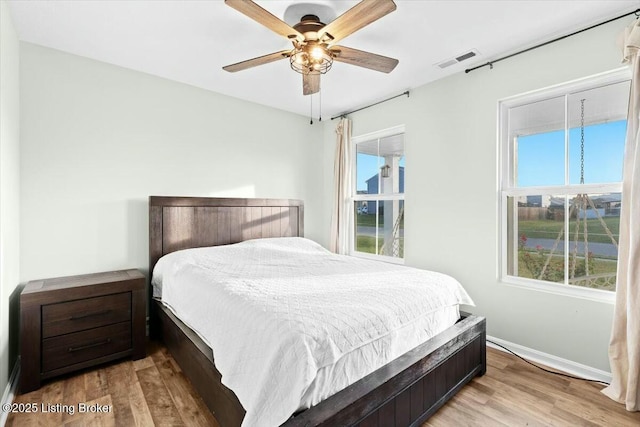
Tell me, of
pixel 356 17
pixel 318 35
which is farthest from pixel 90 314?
pixel 356 17

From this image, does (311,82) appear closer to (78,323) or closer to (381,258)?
(381,258)

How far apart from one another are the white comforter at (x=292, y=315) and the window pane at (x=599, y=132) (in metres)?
1.39

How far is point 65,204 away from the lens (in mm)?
2561

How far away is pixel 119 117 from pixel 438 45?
9.35 ft

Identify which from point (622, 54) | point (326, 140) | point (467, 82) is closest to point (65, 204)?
point (326, 140)

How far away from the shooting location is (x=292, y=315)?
1425mm

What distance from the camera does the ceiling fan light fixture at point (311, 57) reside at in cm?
197

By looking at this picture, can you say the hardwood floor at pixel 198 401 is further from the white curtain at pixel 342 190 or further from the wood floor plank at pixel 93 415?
the white curtain at pixel 342 190

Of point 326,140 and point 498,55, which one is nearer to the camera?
point 498,55

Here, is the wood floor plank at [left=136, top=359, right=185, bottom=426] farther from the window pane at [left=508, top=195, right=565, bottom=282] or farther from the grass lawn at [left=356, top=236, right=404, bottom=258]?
the window pane at [left=508, top=195, right=565, bottom=282]

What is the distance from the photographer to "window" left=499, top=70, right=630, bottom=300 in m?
2.28

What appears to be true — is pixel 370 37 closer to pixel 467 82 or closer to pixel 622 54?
pixel 467 82

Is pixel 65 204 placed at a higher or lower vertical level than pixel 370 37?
lower

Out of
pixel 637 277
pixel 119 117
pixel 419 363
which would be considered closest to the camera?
pixel 419 363
